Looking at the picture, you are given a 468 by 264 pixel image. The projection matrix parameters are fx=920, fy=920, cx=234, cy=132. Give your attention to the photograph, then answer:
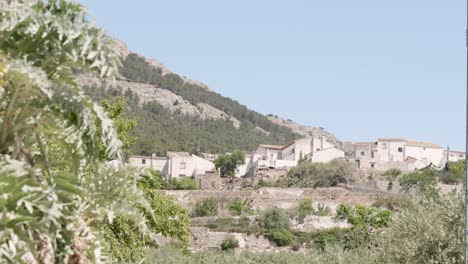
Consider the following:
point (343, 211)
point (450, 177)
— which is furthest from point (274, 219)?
point (450, 177)

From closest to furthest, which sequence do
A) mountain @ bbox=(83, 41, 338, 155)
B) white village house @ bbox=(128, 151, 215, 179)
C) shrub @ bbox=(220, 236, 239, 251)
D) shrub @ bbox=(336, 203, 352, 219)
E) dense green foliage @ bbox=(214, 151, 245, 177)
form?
1. shrub @ bbox=(220, 236, 239, 251)
2. shrub @ bbox=(336, 203, 352, 219)
3. white village house @ bbox=(128, 151, 215, 179)
4. dense green foliage @ bbox=(214, 151, 245, 177)
5. mountain @ bbox=(83, 41, 338, 155)

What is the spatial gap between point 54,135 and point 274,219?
71.4m

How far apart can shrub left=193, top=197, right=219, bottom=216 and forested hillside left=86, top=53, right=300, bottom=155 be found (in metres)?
28.4

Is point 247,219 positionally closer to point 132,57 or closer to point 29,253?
point 29,253

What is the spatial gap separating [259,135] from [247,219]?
93.9m

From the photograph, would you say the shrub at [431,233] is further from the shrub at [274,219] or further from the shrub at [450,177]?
the shrub at [450,177]

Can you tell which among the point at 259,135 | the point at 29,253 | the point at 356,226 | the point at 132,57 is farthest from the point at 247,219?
the point at 132,57

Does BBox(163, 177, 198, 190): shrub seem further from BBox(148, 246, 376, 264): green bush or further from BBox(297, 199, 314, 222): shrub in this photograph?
BBox(148, 246, 376, 264): green bush

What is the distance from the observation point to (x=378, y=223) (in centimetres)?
7400

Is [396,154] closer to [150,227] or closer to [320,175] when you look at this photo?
[320,175]

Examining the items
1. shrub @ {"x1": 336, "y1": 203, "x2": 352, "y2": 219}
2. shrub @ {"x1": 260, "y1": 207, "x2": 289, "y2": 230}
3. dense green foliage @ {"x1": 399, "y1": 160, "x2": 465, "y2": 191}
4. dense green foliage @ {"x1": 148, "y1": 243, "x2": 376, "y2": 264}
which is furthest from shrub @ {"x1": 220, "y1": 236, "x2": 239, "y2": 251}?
dense green foliage @ {"x1": 148, "y1": 243, "x2": 376, "y2": 264}

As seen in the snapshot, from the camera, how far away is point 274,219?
76125mm

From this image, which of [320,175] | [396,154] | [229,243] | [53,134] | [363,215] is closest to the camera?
[53,134]

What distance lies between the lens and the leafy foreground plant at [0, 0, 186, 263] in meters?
4.70
